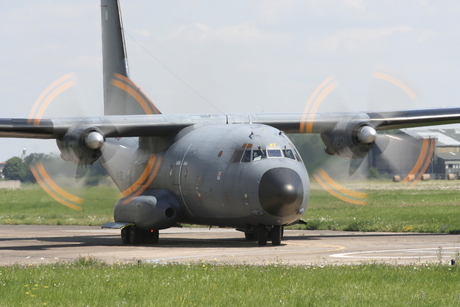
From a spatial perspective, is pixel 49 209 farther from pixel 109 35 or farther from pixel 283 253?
pixel 283 253

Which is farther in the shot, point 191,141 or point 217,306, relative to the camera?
point 191,141

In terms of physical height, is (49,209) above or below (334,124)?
below

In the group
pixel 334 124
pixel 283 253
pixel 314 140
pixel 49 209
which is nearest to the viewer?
pixel 283 253

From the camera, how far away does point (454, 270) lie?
48.4 ft

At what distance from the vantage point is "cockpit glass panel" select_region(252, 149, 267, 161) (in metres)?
21.8

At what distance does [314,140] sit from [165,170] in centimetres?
836

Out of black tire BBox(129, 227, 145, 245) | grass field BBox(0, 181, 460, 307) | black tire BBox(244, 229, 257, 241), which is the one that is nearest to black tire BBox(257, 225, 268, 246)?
black tire BBox(244, 229, 257, 241)

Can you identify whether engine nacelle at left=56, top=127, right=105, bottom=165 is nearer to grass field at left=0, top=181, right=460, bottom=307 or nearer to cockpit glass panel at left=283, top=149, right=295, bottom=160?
cockpit glass panel at left=283, top=149, right=295, bottom=160

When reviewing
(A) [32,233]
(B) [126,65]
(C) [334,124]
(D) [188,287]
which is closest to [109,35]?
(B) [126,65]

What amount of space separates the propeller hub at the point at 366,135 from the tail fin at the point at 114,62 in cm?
1061

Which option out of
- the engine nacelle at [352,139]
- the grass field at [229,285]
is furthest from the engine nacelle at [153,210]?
the grass field at [229,285]

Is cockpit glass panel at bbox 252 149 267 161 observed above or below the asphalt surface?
above

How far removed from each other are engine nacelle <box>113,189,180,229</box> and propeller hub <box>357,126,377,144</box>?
7037mm

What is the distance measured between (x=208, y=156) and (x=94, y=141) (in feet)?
12.1
